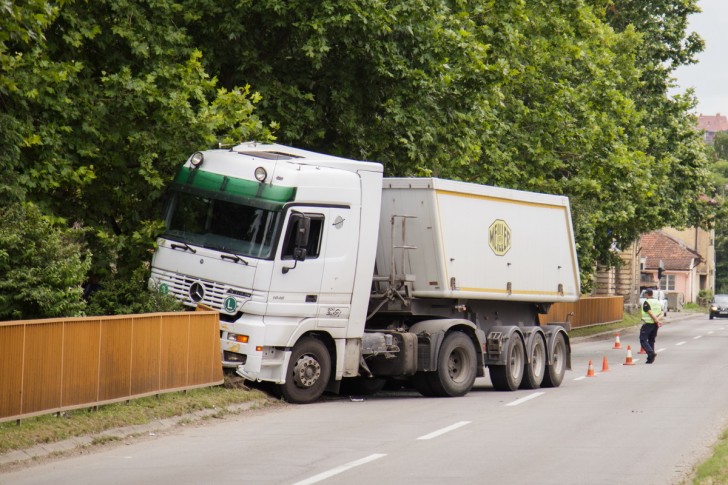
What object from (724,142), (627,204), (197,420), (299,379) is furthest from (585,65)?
(724,142)

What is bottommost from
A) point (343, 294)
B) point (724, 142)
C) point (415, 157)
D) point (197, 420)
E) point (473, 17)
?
point (197, 420)

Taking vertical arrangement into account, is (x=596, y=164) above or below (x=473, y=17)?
below

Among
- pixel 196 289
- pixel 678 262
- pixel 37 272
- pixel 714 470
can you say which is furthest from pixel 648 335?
pixel 678 262

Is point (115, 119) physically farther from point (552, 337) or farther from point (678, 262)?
point (678, 262)

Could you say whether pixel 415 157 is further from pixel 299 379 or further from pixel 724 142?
pixel 724 142

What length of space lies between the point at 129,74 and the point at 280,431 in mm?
7420

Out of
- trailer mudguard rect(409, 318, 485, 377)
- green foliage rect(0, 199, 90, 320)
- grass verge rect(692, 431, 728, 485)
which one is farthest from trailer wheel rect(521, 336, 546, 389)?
grass verge rect(692, 431, 728, 485)

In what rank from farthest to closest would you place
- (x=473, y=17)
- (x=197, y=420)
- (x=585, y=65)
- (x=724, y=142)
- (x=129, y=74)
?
(x=724, y=142)
(x=585, y=65)
(x=473, y=17)
(x=129, y=74)
(x=197, y=420)

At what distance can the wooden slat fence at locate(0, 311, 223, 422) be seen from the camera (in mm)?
13625

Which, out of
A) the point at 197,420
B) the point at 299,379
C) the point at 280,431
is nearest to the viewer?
the point at 280,431

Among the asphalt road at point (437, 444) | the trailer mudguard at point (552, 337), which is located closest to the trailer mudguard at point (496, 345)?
the asphalt road at point (437, 444)

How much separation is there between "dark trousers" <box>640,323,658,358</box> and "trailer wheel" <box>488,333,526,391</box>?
7662 mm

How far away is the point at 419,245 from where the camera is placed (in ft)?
66.7

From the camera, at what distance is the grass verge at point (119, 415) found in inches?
522
